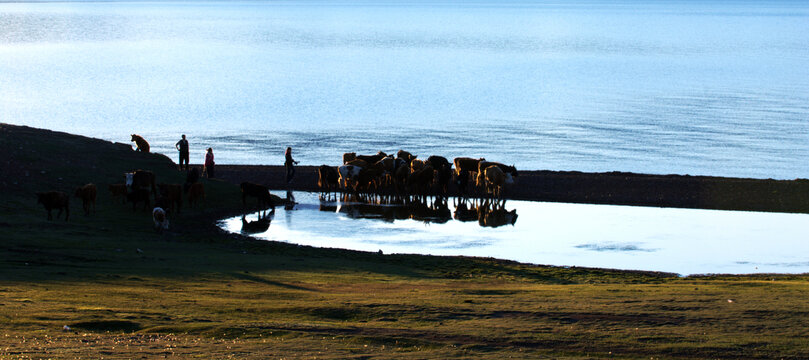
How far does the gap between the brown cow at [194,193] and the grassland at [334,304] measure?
4.29m

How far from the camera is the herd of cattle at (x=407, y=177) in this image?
41.5 meters

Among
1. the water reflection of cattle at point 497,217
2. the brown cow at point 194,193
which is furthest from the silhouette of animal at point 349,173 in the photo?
the brown cow at point 194,193

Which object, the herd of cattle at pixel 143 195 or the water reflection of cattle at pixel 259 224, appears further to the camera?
the water reflection of cattle at pixel 259 224

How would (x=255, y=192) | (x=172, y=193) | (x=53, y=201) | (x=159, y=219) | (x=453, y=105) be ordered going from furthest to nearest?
(x=453, y=105) → (x=255, y=192) → (x=172, y=193) → (x=159, y=219) → (x=53, y=201)

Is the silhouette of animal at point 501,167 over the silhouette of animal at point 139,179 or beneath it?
over

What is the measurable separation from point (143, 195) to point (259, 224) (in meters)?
4.17

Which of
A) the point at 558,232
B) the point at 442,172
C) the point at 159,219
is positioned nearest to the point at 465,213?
the point at 442,172

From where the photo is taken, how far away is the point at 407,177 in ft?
137

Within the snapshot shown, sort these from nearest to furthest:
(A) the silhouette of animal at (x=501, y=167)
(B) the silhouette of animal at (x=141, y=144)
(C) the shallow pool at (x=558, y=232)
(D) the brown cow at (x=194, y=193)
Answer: (C) the shallow pool at (x=558, y=232) < (D) the brown cow at (x=194, y=193) < (A) the silhouette of animal at (x=501, y=167) < (B) the silhouette of animal at (x=141, y=144)

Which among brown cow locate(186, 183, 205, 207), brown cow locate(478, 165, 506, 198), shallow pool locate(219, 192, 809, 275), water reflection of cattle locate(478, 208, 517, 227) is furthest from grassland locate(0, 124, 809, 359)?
brown cow locate(478, 165, 506, 198)

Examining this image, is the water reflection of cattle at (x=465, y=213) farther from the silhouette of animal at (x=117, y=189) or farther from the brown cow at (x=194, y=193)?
the silhouette of animal at (x=117, y=189)

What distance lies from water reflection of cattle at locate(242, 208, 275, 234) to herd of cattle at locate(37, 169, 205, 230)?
2254 mm

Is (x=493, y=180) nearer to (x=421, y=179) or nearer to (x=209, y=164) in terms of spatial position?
(x=421, y=179)

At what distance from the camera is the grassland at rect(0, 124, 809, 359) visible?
634 inches
